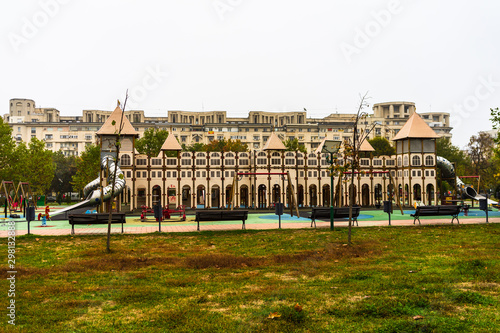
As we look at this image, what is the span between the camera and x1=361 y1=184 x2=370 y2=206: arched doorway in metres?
53.2

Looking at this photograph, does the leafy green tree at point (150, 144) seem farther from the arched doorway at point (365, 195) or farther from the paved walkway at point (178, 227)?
the paved walkway at point (178, 227)

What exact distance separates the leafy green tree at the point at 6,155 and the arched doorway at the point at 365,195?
46241 mm

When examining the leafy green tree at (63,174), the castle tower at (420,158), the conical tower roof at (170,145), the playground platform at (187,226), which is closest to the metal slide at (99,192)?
the playground platform at (187,226)

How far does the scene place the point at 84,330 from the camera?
6.58m

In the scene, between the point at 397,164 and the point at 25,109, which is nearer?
the point at 397,164

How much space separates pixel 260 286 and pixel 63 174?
89.9 metres

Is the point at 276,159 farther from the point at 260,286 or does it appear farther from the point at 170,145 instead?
the point at 260,286

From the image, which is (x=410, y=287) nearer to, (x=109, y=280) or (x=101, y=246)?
(x=109, y=280)

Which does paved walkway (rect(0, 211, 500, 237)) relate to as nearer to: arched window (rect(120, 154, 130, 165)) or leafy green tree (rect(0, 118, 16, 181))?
arched window (rect(120, 154, 130, 165))

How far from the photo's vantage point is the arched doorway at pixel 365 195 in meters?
53.2

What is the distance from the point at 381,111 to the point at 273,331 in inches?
5663

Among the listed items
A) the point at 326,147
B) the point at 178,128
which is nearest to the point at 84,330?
the point at 326,147

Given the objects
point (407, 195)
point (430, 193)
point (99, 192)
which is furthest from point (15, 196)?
point (430, 193)

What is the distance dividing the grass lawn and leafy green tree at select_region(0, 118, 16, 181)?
4161 cm
